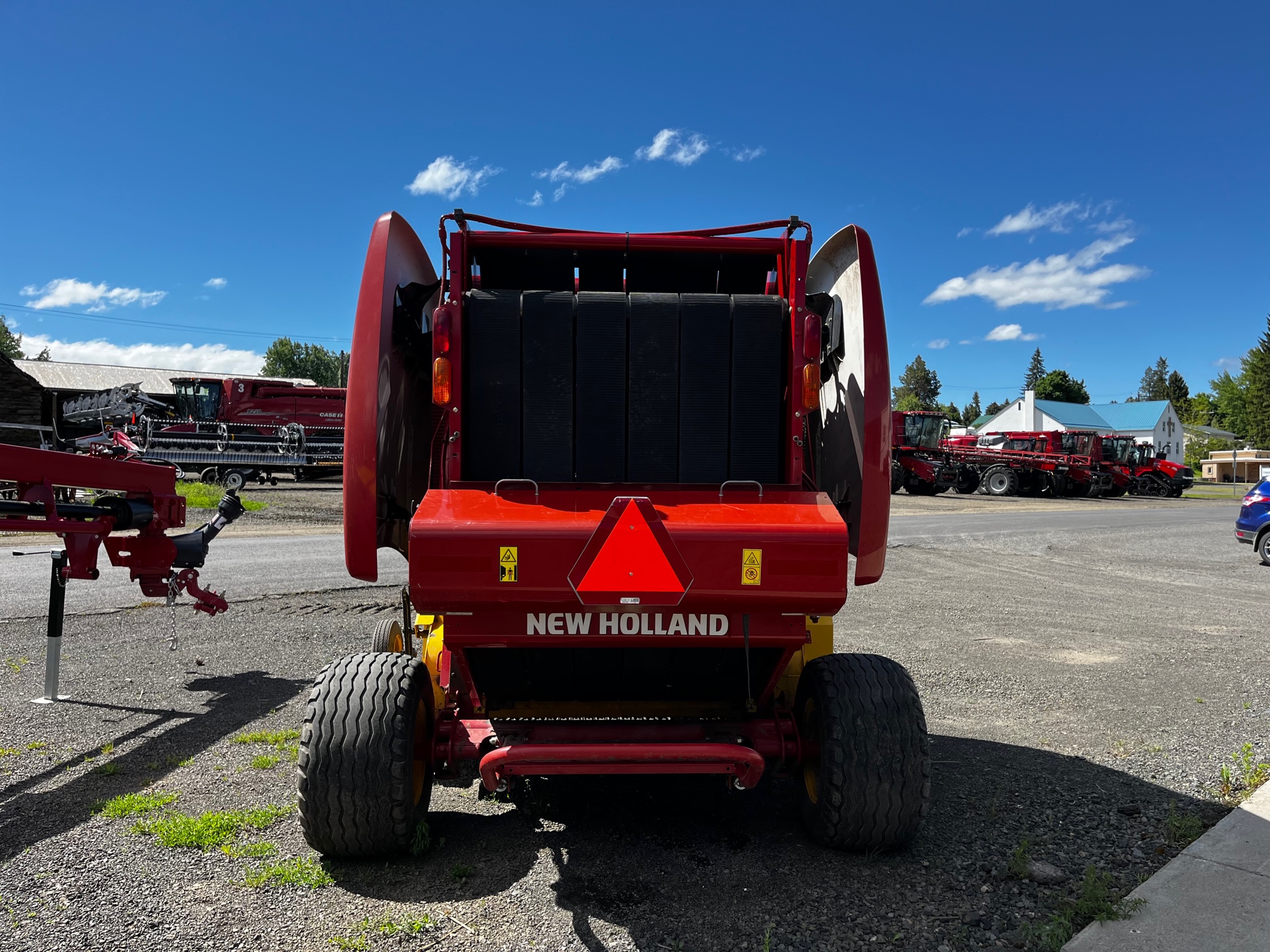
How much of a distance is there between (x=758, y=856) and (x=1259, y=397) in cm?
9739

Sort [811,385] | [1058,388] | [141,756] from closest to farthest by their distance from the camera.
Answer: [811,385], [141,756], [1058,388]

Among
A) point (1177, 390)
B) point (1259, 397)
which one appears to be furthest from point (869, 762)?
point (1177, 390)

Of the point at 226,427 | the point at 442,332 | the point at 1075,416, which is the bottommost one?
the point at 442,332

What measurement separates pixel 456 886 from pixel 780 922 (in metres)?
1.14

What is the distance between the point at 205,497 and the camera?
20.3m

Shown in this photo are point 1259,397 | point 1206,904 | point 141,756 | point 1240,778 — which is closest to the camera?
point 1206,904

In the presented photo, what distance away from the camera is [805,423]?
3521mm

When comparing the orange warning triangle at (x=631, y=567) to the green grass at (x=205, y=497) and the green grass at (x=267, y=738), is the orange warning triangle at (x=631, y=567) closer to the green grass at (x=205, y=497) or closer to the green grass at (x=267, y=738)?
the green grass at (x=267, y=738)

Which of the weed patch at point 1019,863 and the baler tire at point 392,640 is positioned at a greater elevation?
the baler tire at point 392,640

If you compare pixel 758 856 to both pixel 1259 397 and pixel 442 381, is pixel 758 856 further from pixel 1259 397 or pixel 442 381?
pixel 1259 397

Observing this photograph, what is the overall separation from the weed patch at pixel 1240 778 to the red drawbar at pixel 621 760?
2653 millimetres

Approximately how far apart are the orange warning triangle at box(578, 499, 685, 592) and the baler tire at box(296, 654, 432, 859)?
93 centimetres

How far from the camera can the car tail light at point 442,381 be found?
3.22m

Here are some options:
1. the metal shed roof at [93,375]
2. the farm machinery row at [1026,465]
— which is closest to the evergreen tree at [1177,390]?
the farm machinery row at [1026,465]
